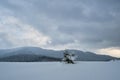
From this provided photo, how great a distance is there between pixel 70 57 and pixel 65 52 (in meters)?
6.71

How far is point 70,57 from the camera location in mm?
161500

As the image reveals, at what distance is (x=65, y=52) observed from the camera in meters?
158
